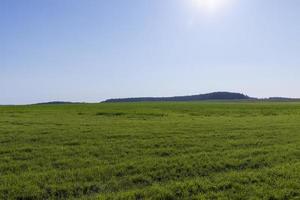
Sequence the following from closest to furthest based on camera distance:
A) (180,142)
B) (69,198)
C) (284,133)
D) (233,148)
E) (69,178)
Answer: (69,198), (69,178), (233,148), (180,142), (284,133)

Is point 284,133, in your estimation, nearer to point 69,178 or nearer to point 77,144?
point 77,144

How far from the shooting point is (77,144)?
15172 millimetres

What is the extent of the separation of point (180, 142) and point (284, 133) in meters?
6.90

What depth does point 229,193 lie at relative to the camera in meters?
8.12

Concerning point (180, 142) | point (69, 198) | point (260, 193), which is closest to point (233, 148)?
point (180, 142)

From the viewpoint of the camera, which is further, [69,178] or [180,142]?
[180,142]

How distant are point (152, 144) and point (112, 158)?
325 cm

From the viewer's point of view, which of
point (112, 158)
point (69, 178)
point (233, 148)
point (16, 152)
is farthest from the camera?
point (233, 148)

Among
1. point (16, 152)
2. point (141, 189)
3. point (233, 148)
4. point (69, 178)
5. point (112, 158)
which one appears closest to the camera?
point (141, 189)

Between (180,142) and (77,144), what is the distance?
14.2 feet

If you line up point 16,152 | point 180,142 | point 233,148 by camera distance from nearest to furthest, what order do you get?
1. point 16,152
2. point 233,148
3. point 180,142

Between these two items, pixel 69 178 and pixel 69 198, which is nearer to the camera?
pixel 69 198

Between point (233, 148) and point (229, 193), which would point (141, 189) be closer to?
point (229, 193)

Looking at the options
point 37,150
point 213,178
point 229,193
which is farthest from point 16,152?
point 229,193
